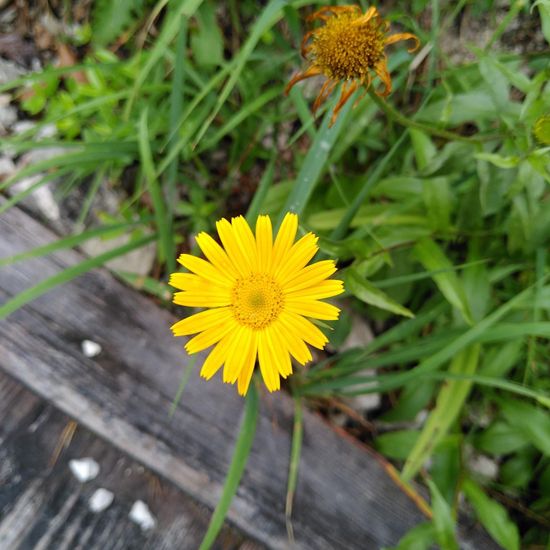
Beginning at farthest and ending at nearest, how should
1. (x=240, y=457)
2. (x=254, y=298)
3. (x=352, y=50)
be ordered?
(x=240, y=457)
(x=254, y=298)
(x=352, y=50)

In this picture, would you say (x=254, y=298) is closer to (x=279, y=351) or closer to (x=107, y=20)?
(x=279, y=351)

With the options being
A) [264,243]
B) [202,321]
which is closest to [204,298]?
[202,321]

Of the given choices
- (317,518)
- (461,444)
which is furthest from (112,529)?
(461,444)

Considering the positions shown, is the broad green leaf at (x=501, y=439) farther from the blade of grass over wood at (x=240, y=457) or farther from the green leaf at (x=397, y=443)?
the blade of grass over wood at (x=240, y=457)

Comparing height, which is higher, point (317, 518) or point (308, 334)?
point (308, 334)

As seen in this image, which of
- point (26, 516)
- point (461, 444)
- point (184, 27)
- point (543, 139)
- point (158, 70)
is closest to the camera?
point (543, 139)

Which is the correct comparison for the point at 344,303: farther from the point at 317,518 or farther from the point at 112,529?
the point at 112,529
